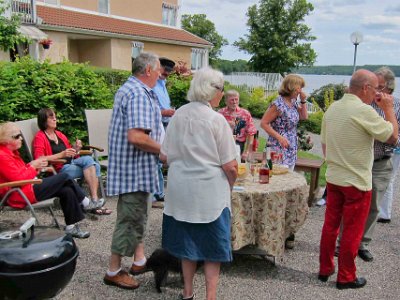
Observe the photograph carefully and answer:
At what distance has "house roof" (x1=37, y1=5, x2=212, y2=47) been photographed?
18028 mm

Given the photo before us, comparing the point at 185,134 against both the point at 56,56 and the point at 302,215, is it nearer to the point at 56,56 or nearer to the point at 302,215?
the point at 302,215

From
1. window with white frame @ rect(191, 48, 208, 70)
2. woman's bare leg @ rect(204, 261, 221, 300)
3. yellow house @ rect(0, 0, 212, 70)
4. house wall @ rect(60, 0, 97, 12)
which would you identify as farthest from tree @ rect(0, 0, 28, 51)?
window with white frame @ rect(191, 48, 208, 70)

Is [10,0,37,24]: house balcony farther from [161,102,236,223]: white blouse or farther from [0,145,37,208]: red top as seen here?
[161,102,236,223]: white blouse

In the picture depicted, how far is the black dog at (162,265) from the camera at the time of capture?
322 centimetres

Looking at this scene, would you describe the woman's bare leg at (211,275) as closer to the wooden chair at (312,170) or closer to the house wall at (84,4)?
the wooden chair at (312,170)

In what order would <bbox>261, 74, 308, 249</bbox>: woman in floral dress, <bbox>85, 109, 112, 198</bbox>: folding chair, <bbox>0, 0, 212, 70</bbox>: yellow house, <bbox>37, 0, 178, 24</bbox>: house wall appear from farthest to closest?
<bbox>37, 0, 178, 24</bbox>: house wall < <bbox>0, 0, 212, 70</bbox>: yellow house < <bbox>85, 109, 112, 198</bbox>: folding chair < <bbox>261, 74, 308, 249</bbox>: woman in floral dress

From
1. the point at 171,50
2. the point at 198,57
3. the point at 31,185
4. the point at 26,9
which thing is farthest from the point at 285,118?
the point at 198,57

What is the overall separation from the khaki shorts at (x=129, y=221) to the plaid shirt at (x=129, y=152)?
0.28 feet

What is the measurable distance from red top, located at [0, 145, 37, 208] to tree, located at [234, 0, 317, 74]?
3049 cm

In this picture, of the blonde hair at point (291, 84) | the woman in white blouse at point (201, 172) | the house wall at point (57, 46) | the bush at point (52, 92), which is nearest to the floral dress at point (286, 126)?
the blonde hair at point (291, 84)

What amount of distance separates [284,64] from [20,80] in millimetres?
30241

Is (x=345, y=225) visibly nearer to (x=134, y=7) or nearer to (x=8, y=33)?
(x=8, y=33)

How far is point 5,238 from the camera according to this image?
103 inches

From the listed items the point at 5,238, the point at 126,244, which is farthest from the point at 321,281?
the point at 5,238
